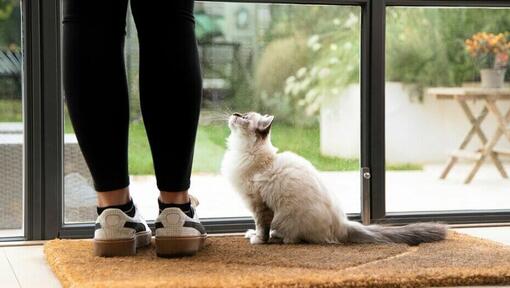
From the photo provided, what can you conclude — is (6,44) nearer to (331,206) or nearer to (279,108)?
(279,108)

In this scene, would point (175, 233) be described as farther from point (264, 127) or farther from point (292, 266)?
point (264, 127)

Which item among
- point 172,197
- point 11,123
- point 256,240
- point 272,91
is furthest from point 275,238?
point 11,123

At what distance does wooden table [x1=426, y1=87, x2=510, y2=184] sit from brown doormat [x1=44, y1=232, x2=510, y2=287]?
647 mm

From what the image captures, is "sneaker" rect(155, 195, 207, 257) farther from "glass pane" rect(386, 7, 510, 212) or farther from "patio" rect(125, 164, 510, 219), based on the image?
"glass pane" rect(386, 7, 510, 212)

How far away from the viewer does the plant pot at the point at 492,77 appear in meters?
2.69

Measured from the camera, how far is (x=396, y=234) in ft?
6.86

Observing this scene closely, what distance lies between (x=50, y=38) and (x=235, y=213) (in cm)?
77

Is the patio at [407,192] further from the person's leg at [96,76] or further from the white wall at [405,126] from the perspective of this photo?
the person's leg at [96,76]

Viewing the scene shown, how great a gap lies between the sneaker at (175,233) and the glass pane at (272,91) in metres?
0.62

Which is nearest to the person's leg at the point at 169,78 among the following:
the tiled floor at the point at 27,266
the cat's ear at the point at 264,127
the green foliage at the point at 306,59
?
the tiled floor at the point at 27,266

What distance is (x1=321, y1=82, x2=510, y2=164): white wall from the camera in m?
2.59

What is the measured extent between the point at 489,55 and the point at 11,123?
5.05 ft

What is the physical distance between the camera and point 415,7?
261 centimetres

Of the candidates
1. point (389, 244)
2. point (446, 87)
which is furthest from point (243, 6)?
point (389, 244)
